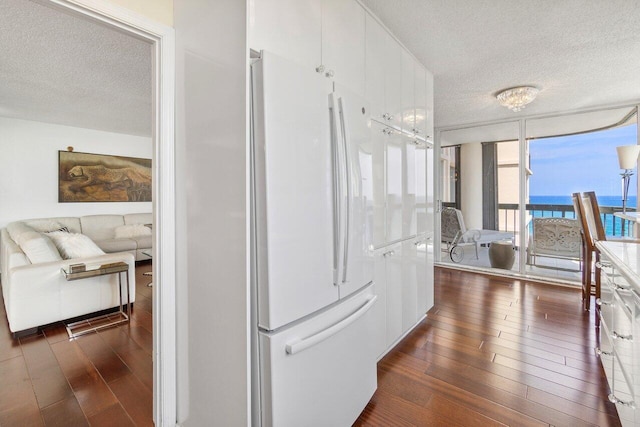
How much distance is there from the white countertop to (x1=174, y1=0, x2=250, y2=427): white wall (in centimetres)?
144

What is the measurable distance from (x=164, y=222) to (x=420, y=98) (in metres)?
2.42

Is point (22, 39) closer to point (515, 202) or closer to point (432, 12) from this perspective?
point (432, 12)

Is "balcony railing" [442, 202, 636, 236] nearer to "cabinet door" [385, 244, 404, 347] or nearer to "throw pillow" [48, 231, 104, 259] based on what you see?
"cabinet door" [385, 244, 404, 347]

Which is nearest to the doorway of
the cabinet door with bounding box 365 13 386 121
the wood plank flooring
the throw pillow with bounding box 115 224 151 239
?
the wood plank flooring

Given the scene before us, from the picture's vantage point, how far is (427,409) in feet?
5.50

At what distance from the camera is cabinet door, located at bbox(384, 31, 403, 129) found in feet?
7.15

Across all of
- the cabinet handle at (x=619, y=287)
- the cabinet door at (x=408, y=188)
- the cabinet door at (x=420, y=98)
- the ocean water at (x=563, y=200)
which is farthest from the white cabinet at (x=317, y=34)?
the ocean water at (x=563, y=200)

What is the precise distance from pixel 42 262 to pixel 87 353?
3.68 feet

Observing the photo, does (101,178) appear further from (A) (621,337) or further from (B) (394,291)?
(A) (621,337)

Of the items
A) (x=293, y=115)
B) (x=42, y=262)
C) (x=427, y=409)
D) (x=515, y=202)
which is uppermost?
(x=293, y=115)

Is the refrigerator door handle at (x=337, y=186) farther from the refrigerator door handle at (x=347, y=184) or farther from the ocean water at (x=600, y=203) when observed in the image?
the ocean water at (x=600, y=203)

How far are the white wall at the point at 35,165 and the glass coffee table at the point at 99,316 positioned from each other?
316 cm

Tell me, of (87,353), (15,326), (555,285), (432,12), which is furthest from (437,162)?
(15,326)

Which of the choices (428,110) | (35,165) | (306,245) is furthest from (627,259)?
(35,165)
